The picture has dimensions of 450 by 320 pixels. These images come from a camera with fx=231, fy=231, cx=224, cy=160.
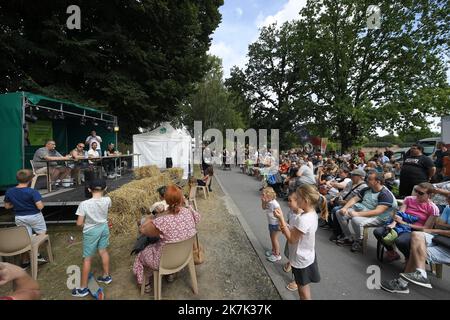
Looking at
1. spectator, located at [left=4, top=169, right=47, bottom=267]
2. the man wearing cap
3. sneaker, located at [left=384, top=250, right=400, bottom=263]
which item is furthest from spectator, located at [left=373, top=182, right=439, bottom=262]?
spectator, located at [left=4, top=169, right=47, bottom=267]

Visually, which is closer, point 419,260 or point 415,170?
point 419,260

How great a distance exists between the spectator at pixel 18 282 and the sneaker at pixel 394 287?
146 inches

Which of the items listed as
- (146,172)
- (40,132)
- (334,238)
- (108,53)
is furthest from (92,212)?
(108,53)

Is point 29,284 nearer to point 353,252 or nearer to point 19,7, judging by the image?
point 353,252

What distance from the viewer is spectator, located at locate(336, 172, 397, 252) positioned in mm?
3908

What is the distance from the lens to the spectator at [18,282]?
56.2 inches

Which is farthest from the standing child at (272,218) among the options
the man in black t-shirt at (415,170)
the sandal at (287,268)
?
the man in black t-shirt at (415,170)

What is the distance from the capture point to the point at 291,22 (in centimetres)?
2616

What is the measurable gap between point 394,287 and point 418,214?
1.23m

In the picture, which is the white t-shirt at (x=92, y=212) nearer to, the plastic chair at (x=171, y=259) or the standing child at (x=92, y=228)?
the standing child at (x=92, y=228)

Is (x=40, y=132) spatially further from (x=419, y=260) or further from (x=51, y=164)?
(x=419, y=260)

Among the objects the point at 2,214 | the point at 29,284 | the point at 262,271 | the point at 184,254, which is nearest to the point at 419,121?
the point at 262,271

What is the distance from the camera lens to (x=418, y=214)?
349cm

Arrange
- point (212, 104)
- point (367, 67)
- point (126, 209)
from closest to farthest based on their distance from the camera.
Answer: point (126, 209) → point (367, 67) → point (212, 104)
